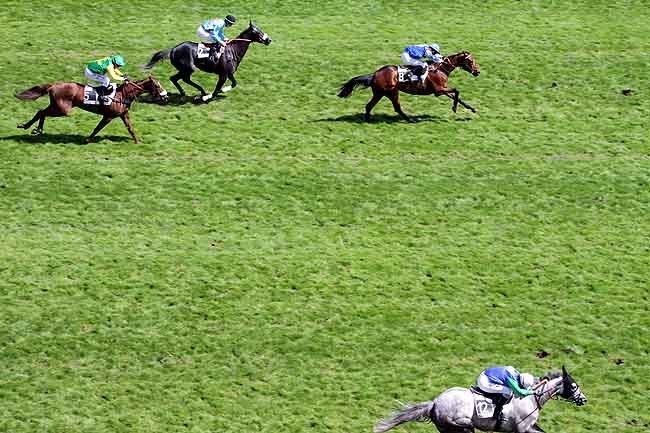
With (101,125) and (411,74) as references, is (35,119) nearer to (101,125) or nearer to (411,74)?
(101,125)

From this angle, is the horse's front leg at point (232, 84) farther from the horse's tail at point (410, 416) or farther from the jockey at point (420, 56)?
the horse's tail at point (410, 416)

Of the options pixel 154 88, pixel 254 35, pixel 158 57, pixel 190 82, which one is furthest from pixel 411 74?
pixel 158 57

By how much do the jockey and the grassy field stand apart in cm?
121

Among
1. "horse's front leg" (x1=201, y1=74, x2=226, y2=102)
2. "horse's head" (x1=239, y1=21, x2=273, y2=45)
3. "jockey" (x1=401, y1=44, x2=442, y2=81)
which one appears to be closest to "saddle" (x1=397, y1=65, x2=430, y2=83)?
"jockey" (x1=401, y1=44, x2=442, y2=81)

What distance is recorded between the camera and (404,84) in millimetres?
26062

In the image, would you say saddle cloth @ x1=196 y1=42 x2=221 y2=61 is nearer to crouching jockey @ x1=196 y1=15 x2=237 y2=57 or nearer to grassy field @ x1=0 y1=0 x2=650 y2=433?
crouching jockey @ x1=196 y1=15 x2=237 y2=57

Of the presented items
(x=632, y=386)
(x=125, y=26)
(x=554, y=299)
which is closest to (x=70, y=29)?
(x=125, y=26)

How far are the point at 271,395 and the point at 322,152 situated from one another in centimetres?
849

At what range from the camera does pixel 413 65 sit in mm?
26047

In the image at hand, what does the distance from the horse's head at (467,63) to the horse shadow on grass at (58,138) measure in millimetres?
7738

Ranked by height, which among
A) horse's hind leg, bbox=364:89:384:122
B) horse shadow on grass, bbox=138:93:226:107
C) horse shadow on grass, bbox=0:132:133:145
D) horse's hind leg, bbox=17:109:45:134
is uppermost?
horse's hind leg, bbox=364:89:384:122

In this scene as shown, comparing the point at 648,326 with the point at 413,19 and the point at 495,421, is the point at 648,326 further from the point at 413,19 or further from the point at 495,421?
the point at 413,19

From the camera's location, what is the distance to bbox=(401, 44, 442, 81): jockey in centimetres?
2594

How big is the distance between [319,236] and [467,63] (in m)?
7.22
